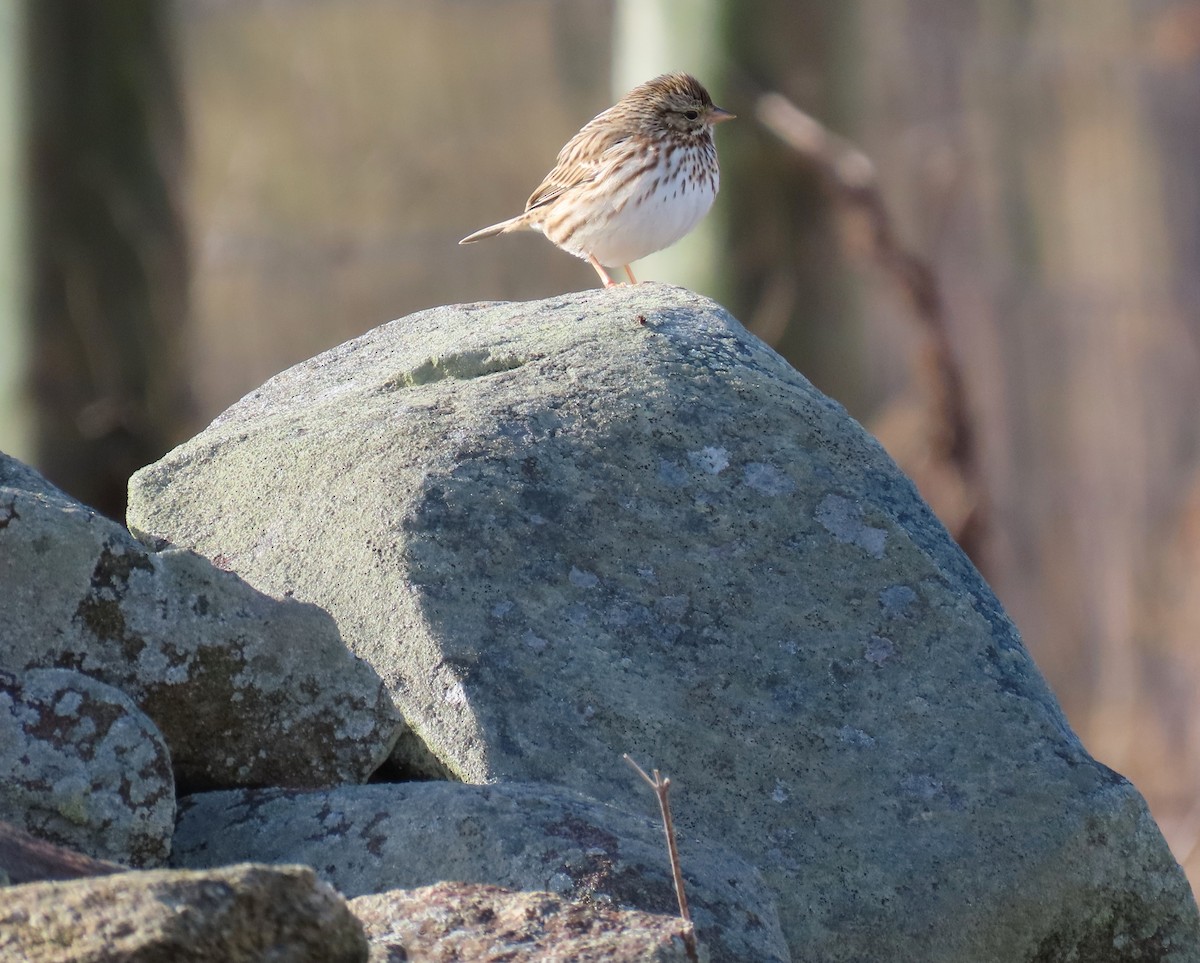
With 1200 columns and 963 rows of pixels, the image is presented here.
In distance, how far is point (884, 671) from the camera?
8.25ft

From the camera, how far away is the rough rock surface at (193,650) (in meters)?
2.15

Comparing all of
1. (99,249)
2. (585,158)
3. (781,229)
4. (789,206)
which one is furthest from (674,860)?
(99,249)

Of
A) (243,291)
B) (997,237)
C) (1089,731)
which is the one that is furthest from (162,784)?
(243,291)

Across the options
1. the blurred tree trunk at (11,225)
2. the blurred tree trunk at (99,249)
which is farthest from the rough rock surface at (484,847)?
the blurred tree trunk at (11,225)

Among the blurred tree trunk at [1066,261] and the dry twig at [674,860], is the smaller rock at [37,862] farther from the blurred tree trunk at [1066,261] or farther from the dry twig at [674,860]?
the blurred tree trunk at [1066,261]

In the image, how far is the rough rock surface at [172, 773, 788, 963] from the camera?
196 centimetres

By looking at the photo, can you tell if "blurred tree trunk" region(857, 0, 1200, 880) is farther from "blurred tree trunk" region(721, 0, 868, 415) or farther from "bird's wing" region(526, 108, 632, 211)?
"bird's wing" region(526, 108, 632, 211)

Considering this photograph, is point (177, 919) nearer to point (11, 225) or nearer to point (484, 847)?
point (484, 847)

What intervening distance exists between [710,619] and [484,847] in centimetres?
69

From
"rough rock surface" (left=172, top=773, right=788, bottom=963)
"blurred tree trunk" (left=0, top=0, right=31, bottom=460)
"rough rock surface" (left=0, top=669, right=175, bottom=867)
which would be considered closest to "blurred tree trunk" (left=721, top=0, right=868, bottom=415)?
"blurred tree trunk" (left=0, top=0, right=31, bottom=460)

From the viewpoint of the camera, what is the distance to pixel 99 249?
7648mm

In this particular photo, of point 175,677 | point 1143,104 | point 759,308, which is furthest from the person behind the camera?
point 1143,104

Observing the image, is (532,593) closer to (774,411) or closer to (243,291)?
(774,411)

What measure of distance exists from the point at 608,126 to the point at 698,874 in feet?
12.4
